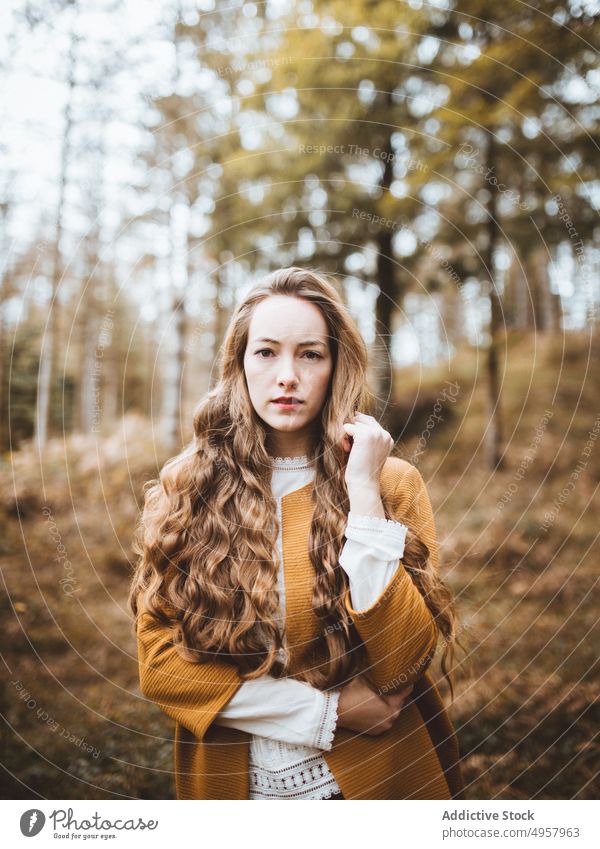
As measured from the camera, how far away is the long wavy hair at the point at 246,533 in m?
1.76

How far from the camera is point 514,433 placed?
313 inches

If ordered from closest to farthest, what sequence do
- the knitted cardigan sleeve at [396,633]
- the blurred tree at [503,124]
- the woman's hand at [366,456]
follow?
the knitted cardigan sleeve at [396,633], the woman's hand at [366,456], the blurred tree at [503,124]

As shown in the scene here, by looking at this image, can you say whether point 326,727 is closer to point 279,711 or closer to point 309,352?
point 279,711

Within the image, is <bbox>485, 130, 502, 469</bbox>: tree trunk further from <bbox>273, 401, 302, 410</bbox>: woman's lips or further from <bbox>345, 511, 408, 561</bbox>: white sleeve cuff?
<bbox>345, 511, 408, 561</bbox>: white sleeve cuff

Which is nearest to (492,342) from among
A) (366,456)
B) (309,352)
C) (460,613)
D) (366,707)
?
(460,613)

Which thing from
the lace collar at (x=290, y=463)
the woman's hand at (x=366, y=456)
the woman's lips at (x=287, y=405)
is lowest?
the lace collar at (x=290, y=463)

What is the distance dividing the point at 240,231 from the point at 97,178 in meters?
1.56

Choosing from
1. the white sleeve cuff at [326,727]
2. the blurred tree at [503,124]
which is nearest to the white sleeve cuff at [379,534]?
the white sleeve cuff at [326,727]

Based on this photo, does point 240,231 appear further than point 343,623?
Yes

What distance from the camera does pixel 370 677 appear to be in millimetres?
1701
